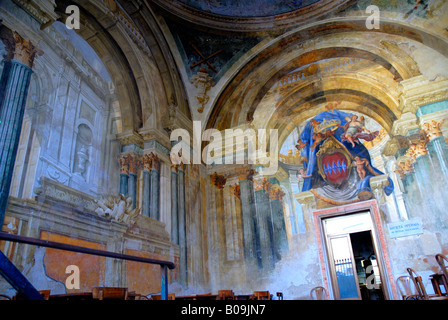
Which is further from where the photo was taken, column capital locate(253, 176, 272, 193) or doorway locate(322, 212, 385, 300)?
column capital locate(253, 176, 272, 193)

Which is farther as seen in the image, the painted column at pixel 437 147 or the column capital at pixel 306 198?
the column capital at pixel 306 198

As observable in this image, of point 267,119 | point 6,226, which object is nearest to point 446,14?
point 267,119

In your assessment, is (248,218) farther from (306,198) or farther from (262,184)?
(306,198)

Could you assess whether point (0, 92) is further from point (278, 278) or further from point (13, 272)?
point (278, 278)

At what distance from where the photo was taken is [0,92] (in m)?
5.22

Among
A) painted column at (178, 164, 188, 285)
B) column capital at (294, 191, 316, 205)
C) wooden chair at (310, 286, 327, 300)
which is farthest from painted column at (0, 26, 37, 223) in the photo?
column capital at (294, 191, 316, 205)

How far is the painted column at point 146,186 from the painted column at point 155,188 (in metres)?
0.10

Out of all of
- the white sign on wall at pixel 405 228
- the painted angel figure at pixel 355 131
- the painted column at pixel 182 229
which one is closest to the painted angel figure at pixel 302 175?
the painted angel figure at pixel 355 131

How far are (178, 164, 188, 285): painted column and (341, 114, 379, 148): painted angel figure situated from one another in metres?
5.16

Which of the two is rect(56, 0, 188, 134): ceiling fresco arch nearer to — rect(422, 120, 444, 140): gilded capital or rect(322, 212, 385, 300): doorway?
rect(322, 212, 385, 300): doorway

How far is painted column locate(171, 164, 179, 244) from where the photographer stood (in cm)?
877

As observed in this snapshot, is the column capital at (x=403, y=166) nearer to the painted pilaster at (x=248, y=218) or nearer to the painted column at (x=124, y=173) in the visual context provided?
the painted pilaster at (x=248, y=218)

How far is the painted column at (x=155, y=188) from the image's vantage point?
8.41 meters

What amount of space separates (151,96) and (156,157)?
162cm
